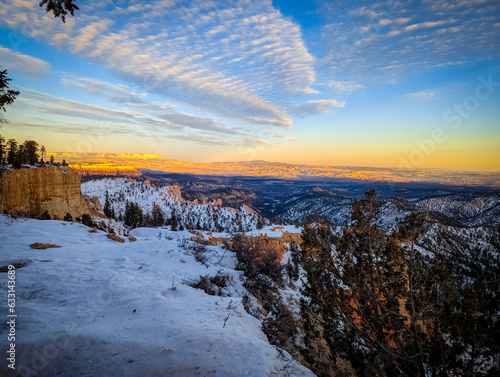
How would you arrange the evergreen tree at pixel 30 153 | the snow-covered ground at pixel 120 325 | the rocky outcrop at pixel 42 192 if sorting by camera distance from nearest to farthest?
the snow-covered ground at pixel 120 325
the rocky outcrop at pixel 42 192
the evergreen tree at pixel 30 153

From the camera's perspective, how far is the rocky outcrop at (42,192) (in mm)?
28266

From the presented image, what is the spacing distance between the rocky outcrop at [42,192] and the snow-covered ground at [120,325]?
2581cm

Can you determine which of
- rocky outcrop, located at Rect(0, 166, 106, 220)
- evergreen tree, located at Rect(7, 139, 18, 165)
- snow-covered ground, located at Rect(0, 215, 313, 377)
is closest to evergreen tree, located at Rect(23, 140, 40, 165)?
evergreen tree, located at Rect(7, 139, 18, 165)

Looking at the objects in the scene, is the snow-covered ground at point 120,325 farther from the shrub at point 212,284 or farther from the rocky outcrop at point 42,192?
the rocky outcrop at point 42,192

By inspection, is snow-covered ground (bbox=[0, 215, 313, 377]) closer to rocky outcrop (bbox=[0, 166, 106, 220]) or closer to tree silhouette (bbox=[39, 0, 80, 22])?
tree silhouette (bbox=[39, 0, 80, 22])

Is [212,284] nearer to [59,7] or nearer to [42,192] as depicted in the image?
[59,7]

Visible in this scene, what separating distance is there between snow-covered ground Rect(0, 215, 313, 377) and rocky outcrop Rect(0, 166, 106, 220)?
25.8 metres

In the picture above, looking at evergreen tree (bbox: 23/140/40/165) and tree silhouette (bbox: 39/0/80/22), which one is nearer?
tree silhouette (bbox: 39/0/80/22)

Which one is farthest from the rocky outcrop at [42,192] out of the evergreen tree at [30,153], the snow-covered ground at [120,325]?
the snow-covered ground at [120,325]

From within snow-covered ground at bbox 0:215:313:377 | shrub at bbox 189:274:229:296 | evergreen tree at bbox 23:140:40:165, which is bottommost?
shrub at bbox 189:274:229:296

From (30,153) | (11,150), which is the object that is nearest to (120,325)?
(30,153)

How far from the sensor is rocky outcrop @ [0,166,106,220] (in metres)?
28.3

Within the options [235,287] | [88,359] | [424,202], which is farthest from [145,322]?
[424,202]

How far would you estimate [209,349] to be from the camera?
13.3 feet
